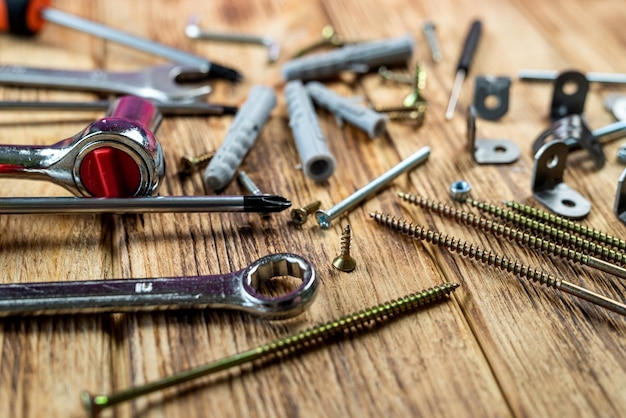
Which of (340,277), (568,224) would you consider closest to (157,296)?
(340,277)

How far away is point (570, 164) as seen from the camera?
140 centimetres

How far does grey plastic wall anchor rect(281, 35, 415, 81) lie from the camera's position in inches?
64.3

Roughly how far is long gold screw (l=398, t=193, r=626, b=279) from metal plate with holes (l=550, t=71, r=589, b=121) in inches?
17.4

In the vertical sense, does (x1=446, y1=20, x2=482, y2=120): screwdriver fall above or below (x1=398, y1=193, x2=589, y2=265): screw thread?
above

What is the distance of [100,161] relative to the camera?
112 centimetres

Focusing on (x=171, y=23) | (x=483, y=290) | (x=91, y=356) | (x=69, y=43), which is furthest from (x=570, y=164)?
(x=69, y=43)

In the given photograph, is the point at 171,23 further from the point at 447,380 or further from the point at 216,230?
the point at 447,380

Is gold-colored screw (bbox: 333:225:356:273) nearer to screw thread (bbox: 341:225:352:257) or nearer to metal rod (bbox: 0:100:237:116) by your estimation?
screw thread (bbox: 341:225:352:257)

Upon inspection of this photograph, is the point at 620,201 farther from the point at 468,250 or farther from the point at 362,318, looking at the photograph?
the point at 362,318

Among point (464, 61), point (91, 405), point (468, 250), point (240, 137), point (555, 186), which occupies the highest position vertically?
point (464, 61)

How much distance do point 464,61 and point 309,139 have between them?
1.74 feet

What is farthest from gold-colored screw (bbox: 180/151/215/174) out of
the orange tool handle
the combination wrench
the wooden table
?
the orange tool handle

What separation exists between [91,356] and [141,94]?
75 cm

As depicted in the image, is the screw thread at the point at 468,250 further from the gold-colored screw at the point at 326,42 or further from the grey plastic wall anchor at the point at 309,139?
the gold-colored screw at the point at 326,42
